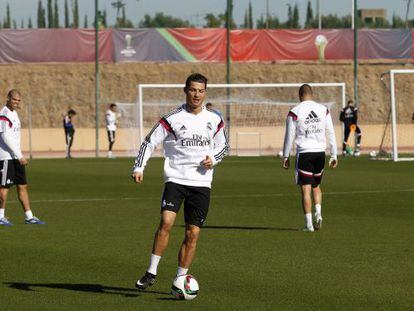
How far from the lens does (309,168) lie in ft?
56.2

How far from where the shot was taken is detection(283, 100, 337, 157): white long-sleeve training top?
17109mm

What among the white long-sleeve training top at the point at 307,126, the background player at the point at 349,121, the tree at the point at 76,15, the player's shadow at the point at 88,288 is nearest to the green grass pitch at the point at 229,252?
the player's shadow at the point at 88,288

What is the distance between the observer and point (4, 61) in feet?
181

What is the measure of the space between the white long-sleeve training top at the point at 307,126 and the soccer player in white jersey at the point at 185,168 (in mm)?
5898

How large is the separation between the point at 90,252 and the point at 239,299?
158 inches

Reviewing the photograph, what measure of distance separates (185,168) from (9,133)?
708cm

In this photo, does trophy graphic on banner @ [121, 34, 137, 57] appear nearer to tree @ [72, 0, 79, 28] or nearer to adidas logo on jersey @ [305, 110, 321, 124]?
tree @ [72, 0, 79, 28]

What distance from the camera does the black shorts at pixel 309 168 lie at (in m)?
17.1

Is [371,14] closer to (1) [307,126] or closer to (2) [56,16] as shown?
(2) [56,16]

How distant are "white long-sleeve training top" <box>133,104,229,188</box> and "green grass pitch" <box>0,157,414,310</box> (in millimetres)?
1111

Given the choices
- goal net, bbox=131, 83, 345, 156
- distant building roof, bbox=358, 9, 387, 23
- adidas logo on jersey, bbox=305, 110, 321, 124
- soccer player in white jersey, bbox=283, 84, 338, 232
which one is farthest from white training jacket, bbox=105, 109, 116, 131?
distant building roof, bbox=358, 9, 387, 23

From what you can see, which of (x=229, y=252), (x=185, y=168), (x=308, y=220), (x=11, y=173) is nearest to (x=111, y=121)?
(x=11, y=173)

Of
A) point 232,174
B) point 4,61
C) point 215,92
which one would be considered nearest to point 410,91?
point 215,92

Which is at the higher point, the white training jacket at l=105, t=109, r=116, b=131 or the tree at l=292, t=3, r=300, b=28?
the tree at l=292, t=3, r=300, b=28
